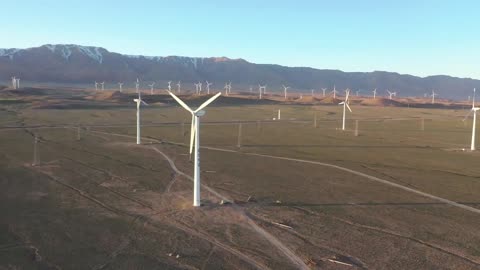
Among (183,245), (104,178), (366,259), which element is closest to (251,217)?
(183,245)

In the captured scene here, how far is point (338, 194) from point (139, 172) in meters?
14.4

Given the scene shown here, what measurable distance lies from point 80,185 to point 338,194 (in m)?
15.8

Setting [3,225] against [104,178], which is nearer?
[3,225]

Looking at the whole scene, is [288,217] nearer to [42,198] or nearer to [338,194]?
[338,194]

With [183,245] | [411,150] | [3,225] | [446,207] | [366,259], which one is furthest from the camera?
[411,150]

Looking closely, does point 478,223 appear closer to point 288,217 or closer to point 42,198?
point 288,217

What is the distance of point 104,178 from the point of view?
33.2m

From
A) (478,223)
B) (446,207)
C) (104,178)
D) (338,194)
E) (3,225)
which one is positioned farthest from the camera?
(104,178)

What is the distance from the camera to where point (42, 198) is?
89.7ft

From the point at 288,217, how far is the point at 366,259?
20.2 feet

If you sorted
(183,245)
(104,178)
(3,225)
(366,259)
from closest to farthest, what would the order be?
(366,259) → (183,245) → (3,225) → (104,178)

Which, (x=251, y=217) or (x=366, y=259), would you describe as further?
(x=251, y=217)

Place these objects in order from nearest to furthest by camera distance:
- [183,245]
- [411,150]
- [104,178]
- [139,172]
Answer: [183,245]
[104,178]
[139,172]
[411,150]

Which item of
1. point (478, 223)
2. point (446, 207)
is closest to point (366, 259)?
point (478, 223)
